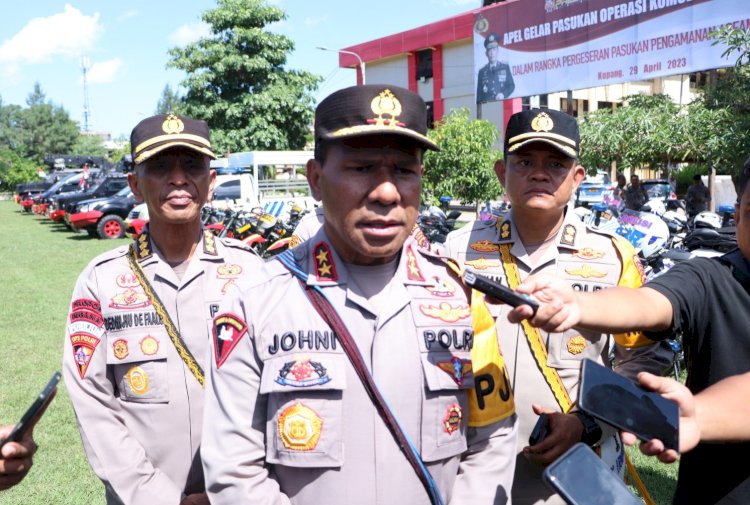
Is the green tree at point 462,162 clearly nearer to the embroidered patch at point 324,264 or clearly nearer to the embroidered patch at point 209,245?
the embroidered patch at point 209,245

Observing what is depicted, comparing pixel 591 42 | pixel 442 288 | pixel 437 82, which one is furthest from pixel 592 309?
pixel 437 82

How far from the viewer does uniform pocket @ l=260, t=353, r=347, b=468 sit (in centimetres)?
150

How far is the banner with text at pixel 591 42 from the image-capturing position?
1220cm

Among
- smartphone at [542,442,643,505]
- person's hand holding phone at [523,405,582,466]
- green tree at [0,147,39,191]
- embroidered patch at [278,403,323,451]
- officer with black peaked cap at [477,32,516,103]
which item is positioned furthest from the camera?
green tree at [0,147,39,191]

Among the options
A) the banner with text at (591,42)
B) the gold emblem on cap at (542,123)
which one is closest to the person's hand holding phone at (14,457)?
the gold emblem on cap at (542,123)

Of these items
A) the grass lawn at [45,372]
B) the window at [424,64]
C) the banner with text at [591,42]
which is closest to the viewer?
the grass lawn at [45,372]

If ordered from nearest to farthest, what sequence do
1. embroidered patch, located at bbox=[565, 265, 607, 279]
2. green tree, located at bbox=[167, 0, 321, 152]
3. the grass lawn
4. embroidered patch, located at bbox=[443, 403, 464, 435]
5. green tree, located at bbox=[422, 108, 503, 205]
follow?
embroidered patch, located at bbox=[443, 403, 464, 435] → embroidered patch, located at bbox=[565, 265, 607, 279] → the grass lawn → green tree, located at bbox=[422, 108, 503, 205] → green tree, located at bbox=[167, 0, 321, 152]

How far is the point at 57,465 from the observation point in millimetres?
A: 4324

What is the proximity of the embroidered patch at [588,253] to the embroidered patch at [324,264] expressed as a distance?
1.12 m

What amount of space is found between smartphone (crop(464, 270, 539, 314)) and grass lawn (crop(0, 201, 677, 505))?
9.83ft

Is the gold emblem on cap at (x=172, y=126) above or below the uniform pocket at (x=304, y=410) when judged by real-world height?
above

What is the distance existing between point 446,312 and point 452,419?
0.26 m

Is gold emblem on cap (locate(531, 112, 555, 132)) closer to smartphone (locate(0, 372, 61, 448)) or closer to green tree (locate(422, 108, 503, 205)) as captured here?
smartphone (locate(0, 372, 61, 448))

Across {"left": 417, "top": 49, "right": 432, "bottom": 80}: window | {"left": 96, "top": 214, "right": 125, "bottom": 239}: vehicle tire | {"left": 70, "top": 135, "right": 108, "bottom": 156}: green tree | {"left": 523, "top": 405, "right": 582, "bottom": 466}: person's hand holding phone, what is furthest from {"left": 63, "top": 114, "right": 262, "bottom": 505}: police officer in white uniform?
{"left": 70, "top": 135, "right": 108, "bottom": 156}: green tree
